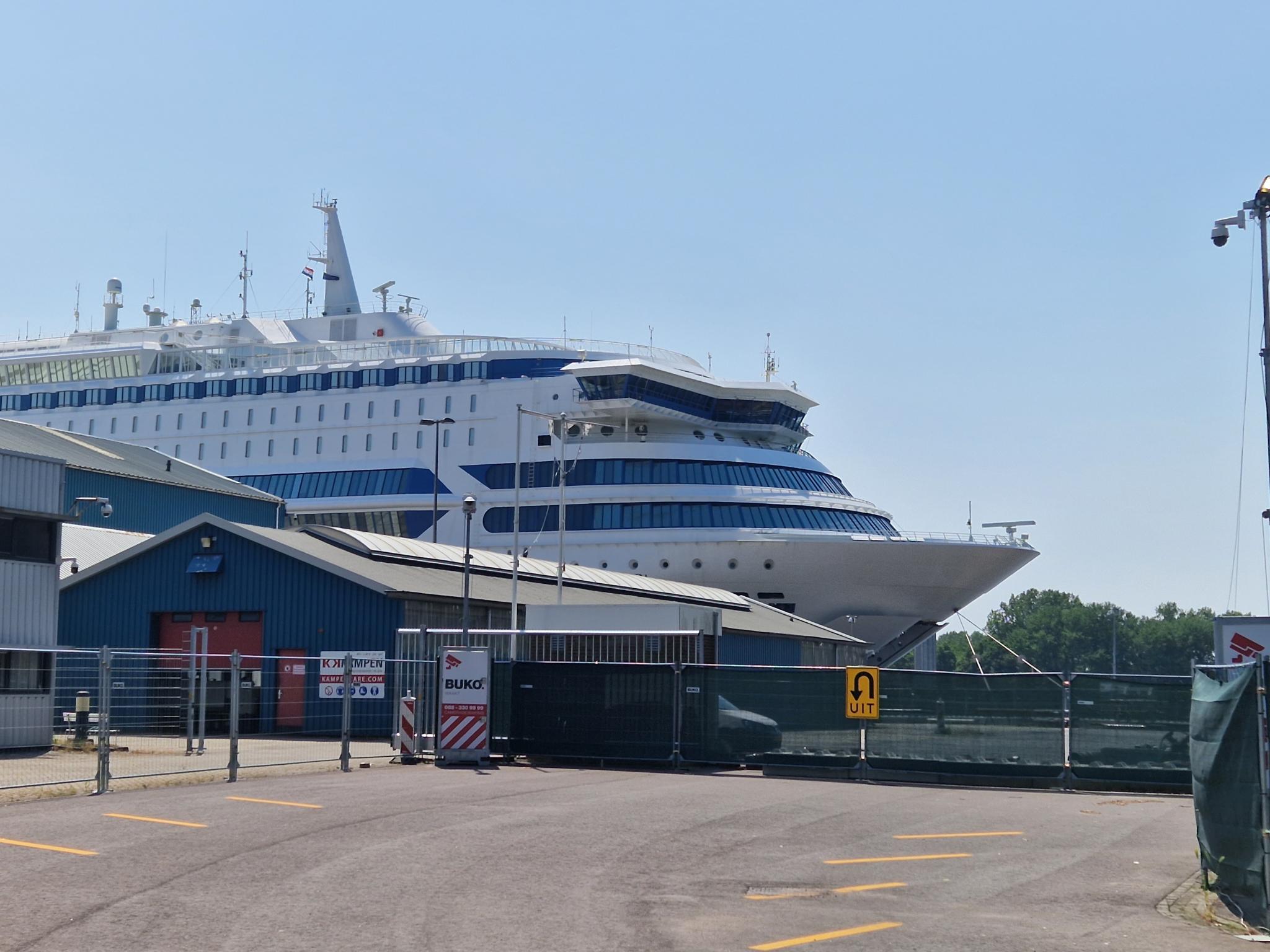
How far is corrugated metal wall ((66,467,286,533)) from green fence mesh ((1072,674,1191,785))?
28007mm

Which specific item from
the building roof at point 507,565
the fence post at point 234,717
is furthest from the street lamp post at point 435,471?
the fence post at point 234,717

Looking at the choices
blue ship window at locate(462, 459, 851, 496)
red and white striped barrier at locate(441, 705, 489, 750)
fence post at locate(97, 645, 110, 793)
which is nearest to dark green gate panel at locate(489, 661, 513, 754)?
red and white striped barrier at locate(441, 705, 489, 750)

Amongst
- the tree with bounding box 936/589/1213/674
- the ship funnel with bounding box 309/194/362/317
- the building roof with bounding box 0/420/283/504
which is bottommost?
the tree with bounding box 936/589/1213/674

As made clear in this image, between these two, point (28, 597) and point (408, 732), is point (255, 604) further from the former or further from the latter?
point (408, 732)

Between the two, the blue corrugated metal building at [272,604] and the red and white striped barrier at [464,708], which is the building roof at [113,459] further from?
the red and white striped barrier at [464,708]

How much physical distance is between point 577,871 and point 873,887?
2.35m

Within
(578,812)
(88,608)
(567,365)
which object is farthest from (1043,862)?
(567,365)

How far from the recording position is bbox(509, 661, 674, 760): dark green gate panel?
24016 mm

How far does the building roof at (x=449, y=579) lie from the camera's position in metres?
33.0

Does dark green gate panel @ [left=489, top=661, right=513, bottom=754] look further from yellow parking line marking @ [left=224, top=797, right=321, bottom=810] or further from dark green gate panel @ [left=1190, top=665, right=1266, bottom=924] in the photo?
dark green gate panel @ [left=1190, top=665, right=1266, bottom=924]

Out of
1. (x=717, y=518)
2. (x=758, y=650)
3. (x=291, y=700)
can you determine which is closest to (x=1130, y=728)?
(x=291, y=700)

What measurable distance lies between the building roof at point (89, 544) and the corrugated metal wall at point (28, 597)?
9936 mm

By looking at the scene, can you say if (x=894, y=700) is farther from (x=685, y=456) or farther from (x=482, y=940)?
(x=685, y=456)

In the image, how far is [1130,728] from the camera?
21.3 meters
